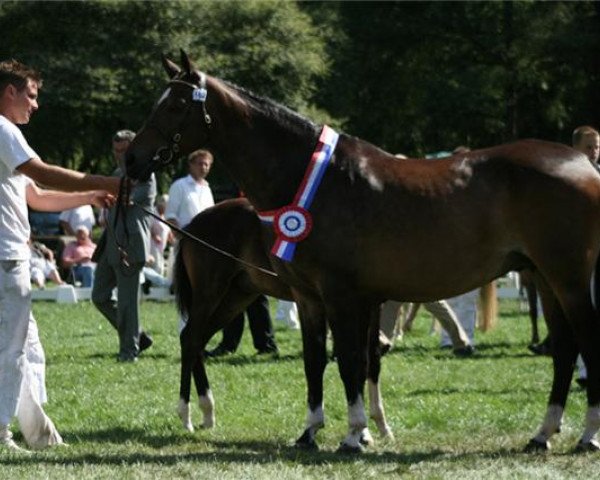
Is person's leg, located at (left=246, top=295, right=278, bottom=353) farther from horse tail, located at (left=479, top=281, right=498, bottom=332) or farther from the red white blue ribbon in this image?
the red white blue ribbon

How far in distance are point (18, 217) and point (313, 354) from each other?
216cm

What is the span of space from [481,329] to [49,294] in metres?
10.4

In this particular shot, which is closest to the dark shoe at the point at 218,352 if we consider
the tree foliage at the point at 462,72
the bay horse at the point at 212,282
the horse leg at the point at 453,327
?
the horse leg at the point at 453,327

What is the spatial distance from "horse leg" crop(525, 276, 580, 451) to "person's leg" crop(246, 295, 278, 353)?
21.8ft

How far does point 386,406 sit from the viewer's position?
10.6 m

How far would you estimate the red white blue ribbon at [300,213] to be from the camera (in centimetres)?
812

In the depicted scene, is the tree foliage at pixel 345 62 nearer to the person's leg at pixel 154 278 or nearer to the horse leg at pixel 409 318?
the person's leg at pixel 154 278

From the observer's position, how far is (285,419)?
32.6ft

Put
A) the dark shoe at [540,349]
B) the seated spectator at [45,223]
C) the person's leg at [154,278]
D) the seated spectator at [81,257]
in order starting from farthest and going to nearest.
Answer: the seated spectator at [45,223]
the seated spectator at [81,257]
the person's leg at [154,278]
the dark shoe at [540,349]

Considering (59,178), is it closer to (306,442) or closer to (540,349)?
(306,442)

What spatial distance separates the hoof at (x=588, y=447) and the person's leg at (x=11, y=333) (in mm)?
3496

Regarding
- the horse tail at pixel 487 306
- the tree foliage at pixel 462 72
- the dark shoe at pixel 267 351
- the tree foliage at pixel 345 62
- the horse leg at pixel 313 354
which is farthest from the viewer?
the tree foliage at pixel 462 72

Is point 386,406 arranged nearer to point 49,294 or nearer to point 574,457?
point 574,457

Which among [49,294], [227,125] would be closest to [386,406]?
[227,125]
